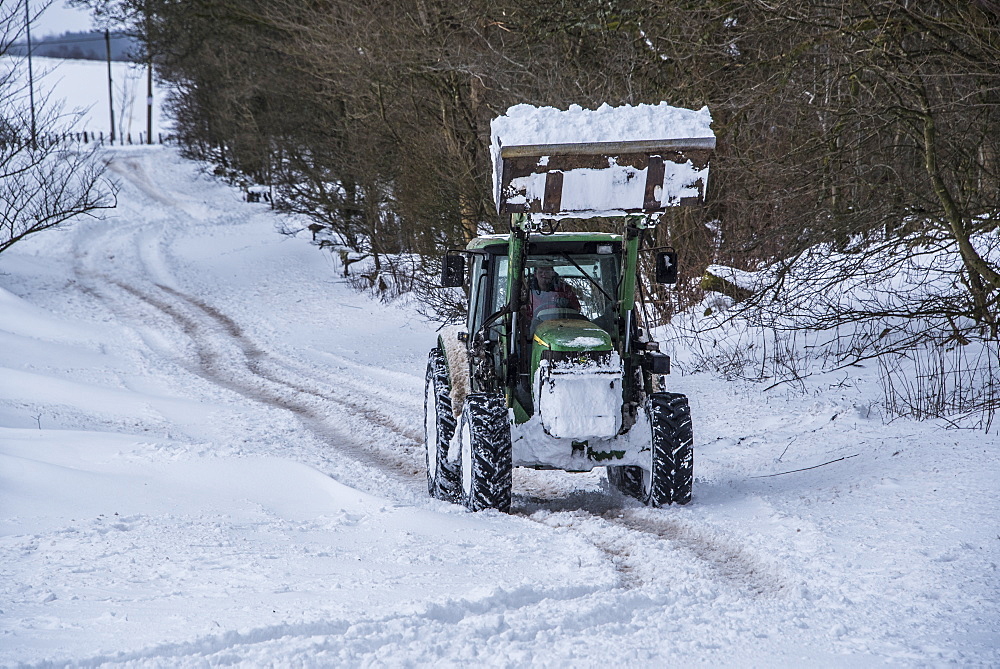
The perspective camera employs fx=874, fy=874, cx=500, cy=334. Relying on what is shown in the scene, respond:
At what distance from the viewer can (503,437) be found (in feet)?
18.3

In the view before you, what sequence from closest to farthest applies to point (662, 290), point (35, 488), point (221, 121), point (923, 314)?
point (35, 488) < point (923, 314) < point (662, 290) < point (221, 121)

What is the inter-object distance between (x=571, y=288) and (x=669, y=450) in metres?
1.35

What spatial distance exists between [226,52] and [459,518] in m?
23.1

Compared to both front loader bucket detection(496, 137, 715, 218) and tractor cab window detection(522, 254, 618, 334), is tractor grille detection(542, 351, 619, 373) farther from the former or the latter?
front loader bucket detection(496, 137, 715, 218)

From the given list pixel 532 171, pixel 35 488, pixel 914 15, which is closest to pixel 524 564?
pixel 532 171

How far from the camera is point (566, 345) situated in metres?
5.47

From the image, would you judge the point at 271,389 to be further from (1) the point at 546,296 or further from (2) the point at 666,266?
(2) the point at 666,266

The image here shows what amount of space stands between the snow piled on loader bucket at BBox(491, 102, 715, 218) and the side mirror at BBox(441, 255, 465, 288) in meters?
0.95

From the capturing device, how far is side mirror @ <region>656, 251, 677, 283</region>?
586 cm

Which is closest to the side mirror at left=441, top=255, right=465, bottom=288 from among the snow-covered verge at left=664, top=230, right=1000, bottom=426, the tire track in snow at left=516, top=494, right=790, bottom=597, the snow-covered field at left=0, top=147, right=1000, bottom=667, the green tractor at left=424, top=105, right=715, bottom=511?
the green tractor at left=424, top=105, right=715, bottom=511

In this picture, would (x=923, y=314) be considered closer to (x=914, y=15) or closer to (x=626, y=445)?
(x=914, y=15)

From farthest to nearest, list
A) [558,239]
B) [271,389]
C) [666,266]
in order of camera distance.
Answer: [271,389] < [558,239] < [666,266]

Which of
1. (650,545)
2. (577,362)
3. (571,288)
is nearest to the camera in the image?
(650,545)

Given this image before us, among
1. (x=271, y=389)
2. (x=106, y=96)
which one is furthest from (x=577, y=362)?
(x=106, y=96)
